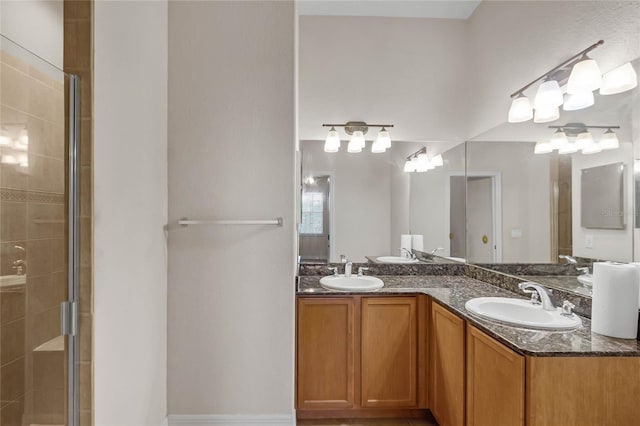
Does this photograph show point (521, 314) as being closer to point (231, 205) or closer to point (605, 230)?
point (605, 230)

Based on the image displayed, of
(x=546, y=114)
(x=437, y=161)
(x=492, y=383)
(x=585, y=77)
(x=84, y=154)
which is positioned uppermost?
(x=585, y=77)

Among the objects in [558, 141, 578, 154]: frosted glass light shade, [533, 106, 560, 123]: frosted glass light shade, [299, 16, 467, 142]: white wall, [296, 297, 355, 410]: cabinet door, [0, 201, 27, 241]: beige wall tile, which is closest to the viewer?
[0, 201, 27, 241]: beige wall tile

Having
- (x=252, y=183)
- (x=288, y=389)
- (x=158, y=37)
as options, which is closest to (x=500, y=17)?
(x=252, y=183)

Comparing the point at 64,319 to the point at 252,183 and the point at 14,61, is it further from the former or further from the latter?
the point at 252,183

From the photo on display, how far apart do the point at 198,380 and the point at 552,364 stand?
184cm

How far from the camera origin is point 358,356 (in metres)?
2.17

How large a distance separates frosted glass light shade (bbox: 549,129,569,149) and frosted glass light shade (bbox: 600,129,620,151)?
0.24 metres

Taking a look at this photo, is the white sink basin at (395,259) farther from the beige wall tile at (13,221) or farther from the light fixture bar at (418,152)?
the beige wall tile at (13,221)

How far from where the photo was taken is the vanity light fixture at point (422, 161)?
291 centimetres

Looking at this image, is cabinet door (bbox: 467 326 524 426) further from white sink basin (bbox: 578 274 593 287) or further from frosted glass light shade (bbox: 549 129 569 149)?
frosted glass light shade (bbox: 549 129 569 149)

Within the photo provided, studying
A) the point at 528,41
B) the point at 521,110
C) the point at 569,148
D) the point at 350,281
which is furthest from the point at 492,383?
the point at 528,41

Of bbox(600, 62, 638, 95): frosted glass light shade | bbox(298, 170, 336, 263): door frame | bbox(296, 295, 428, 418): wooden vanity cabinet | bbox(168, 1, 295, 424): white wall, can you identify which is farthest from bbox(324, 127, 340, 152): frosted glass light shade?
bbox(600, 62, 638, 95): frosted glass light shade

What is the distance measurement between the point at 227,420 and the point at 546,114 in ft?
8.74

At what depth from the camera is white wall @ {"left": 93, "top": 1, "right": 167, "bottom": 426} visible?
52.1 inches
